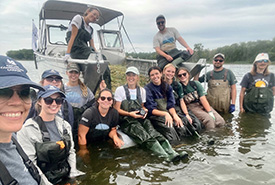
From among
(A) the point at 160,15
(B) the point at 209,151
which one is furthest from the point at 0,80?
(A) the point at 160,15

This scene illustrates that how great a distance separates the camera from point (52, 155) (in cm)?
238

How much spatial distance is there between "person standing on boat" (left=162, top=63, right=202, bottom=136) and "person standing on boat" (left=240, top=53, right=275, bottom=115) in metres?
2.50

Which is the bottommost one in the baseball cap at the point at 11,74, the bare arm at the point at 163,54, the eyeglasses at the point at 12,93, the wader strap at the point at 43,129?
the wader strap at the point at 43,129

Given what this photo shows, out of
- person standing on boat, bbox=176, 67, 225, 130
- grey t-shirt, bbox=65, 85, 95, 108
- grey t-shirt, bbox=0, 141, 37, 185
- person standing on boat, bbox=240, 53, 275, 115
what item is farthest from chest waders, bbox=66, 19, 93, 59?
person standing on boat, bbox=240, 53, 275, 115

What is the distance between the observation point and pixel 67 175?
270 cm

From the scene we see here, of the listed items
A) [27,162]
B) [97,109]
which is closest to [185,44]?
[97,109]

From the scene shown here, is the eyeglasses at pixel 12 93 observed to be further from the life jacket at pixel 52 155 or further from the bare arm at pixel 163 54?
the bare arm at pixel 163 54

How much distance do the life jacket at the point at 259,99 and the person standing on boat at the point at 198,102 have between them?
1678mm

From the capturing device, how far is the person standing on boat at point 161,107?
→ 435 cm

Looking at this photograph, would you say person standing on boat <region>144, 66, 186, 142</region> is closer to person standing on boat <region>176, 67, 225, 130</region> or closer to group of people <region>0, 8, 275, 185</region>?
group of people <region>0, 8, 275, 185</region>

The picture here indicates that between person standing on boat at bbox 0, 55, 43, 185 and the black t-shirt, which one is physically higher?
person standing on boat at bbox 0, 55, 43, 185

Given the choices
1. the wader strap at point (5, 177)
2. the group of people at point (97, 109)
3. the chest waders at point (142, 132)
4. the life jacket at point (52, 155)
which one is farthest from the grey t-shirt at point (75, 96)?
Answer: the wader strap at point (5, 177)

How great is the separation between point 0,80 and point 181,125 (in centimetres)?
390

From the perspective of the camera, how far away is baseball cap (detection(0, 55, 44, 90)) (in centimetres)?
106
